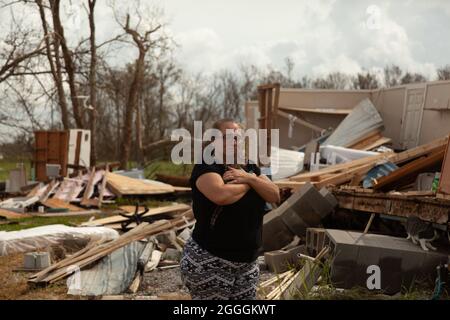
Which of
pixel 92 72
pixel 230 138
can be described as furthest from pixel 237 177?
pixel 92 72

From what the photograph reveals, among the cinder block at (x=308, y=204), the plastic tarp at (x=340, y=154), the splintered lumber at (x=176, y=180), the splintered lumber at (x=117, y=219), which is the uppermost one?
the plastic tarp at (x=340, y=154)

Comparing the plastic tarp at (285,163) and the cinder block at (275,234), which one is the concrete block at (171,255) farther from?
the plastic tarp at (285,163)

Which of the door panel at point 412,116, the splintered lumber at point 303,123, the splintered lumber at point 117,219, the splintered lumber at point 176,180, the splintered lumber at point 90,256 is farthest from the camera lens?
the splintered lumber at point 176,180

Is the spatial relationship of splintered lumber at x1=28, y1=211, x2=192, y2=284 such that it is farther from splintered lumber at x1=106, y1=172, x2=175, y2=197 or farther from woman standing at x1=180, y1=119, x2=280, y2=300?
splintered lumber at x1=106, y1=172, x2=175, y2=197

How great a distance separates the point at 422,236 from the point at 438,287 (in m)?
1.22

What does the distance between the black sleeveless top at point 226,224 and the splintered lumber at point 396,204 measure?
3712mm

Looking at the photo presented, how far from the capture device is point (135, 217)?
9883 mm

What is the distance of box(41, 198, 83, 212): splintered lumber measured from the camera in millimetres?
13424

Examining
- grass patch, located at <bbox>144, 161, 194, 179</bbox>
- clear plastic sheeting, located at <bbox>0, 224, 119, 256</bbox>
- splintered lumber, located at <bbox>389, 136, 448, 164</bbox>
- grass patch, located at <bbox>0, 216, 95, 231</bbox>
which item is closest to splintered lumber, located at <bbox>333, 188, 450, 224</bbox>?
splintered lumber, located at <bbox>389, 136, 448, 164</bbox>

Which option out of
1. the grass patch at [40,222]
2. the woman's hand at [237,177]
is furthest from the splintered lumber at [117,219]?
the woman's hand at [237,177]

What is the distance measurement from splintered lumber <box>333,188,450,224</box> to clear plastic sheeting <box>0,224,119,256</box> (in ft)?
11.7

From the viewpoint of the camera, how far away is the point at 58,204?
1365cm

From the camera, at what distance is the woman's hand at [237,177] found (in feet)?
10.4
